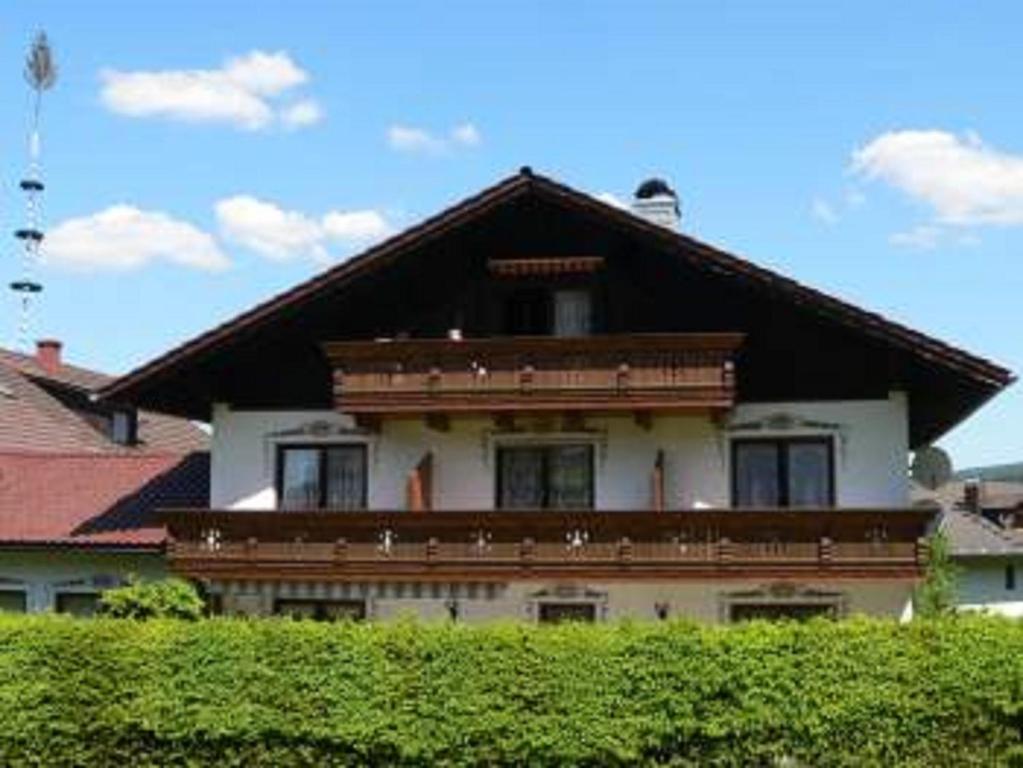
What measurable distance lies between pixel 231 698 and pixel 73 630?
249cm

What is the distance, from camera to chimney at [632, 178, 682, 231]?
29.8 meters

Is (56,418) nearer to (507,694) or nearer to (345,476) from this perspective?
(345,476)

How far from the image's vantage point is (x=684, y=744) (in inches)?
722

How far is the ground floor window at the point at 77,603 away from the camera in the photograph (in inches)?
1113

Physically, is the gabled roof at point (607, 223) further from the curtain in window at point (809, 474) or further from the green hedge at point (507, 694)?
the green hedge at point (507, 694)

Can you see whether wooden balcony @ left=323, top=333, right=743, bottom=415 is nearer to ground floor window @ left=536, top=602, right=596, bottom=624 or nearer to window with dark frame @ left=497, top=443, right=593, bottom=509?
window with dark frame @ left=497, top=443, right=593, bottom=509

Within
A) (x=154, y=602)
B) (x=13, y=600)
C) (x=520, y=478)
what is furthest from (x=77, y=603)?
(x=520, y=478)

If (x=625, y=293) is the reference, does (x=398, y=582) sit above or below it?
below

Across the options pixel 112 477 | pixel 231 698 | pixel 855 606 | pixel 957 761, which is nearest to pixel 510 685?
pixel 231 698

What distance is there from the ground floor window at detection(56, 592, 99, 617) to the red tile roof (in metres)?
1.26

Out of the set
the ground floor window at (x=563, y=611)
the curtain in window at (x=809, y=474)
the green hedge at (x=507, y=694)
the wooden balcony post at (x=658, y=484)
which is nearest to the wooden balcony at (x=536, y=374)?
the wooden balcony post at (x=658, y=484)

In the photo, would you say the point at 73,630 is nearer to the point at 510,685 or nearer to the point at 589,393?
the point at 510,685

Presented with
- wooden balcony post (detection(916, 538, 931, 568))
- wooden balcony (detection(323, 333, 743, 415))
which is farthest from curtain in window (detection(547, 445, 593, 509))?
wooden balcony post (detection(916, 538, 931, 568))

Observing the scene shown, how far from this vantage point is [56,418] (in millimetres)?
38344
